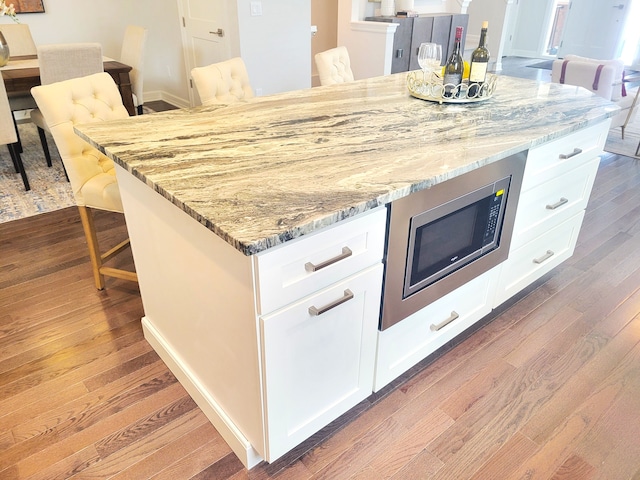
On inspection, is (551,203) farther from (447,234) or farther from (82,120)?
(82,120)

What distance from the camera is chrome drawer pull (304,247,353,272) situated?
3.93 ft

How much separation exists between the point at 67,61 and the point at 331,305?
3055 millimetres

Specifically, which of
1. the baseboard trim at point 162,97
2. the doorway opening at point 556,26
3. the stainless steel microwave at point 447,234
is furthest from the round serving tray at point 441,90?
the doorway opening at point 556,26

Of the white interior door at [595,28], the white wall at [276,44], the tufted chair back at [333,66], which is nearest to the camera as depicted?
the tufted chair back at [333,66]

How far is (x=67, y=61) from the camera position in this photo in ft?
10.8

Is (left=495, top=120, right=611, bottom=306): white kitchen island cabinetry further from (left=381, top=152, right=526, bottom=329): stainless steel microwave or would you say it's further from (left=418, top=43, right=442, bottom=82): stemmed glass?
(left=418, top=43, right=442, bottom=82): stemmed glass

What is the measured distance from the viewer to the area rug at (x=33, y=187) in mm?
3158

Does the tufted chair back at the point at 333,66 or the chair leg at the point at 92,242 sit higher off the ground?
the tufted chair back at the point at 333,66

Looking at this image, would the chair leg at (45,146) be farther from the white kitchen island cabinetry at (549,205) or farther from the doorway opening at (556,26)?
the doorway opening at (556,26)

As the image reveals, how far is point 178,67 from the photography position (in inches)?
217

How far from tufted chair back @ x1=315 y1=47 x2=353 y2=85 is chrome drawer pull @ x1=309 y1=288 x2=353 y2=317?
1872mm

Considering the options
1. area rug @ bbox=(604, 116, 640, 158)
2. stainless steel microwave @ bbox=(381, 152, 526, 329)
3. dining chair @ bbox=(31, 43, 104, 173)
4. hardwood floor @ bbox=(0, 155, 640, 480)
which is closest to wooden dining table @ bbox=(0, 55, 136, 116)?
dining chair @ bbox=(31, 43, 104, 173)

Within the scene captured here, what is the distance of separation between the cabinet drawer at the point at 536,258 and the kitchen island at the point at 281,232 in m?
0.06

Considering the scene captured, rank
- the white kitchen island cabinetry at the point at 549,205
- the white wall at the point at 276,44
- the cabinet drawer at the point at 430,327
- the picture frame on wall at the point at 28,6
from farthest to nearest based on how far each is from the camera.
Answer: the picture frame on wall at the point at 28,6
the white wall at the point at 276,44
the white kitchen island cabinetry at the point at 549,205
the cabinet drawer at the point at 430,327
